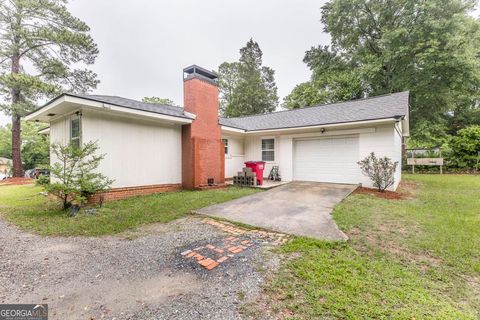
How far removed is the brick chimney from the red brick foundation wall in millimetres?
898

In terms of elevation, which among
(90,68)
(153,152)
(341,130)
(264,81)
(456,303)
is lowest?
(456,303)

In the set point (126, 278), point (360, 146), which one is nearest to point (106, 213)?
point (126, 278)

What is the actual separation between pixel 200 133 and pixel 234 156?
11.1 feet

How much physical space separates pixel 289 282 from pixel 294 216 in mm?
2779

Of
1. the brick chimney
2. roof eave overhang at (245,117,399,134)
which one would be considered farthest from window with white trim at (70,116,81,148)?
roof eave overhang at (245,117,399,134)

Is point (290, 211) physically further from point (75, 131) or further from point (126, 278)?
point (75, 131)

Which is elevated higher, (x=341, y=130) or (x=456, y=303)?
(x=341, y=130)

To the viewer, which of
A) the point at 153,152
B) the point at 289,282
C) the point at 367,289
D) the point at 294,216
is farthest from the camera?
the point at 153,152

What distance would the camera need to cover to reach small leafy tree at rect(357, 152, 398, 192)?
8133 mm

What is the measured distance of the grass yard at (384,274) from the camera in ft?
6.87

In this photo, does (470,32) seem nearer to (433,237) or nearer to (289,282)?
(433,237)

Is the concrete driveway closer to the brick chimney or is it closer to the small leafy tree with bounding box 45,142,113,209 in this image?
the brick chimney

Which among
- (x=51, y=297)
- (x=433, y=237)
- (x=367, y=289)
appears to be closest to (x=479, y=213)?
(x=433, y=237)

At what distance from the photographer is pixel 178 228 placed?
4.60 metres
